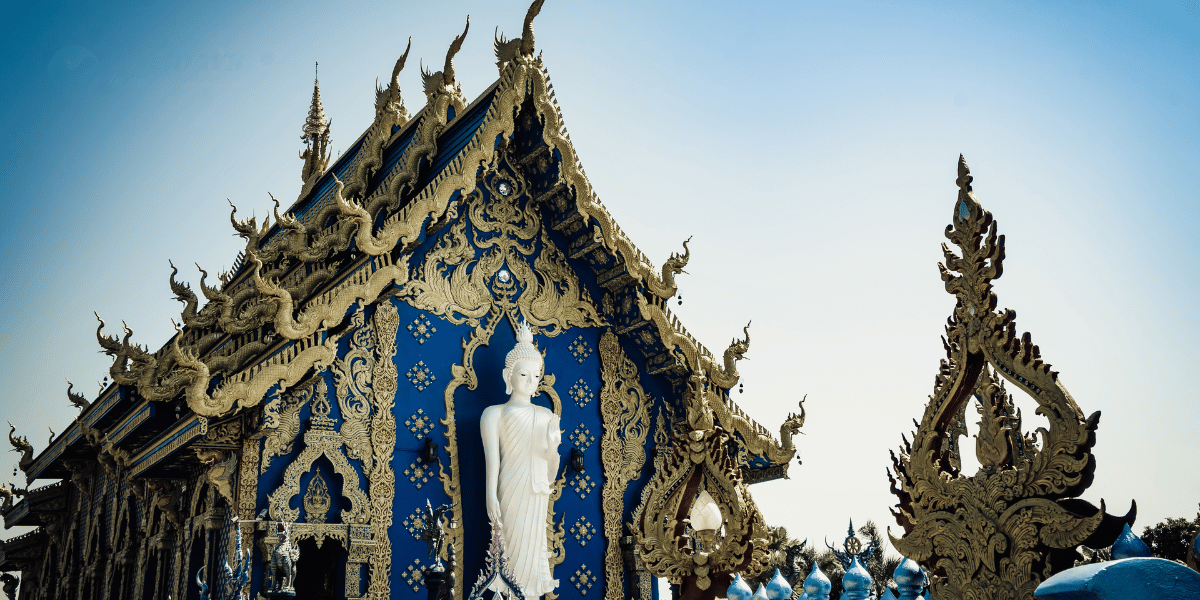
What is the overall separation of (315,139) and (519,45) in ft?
31.2

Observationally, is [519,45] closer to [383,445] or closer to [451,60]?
[451,60]

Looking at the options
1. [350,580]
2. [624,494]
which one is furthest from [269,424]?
[624,494]

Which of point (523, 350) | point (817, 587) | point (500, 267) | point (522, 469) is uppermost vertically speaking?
point (500, 267)

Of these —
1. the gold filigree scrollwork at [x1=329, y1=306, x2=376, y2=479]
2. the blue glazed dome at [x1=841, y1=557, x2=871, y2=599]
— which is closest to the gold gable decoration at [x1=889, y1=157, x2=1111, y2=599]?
the blue glazed dome at [x1=841, y1=557, x2=871, y2=599]

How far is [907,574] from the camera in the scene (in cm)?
450

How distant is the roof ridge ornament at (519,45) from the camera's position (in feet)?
31.3

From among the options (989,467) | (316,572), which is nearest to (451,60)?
(316,572)

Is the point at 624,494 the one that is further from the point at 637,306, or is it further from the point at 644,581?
the point at 637,306

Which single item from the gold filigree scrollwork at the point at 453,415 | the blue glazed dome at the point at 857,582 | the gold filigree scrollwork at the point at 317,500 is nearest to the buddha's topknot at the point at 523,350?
the gold filigree scrollwork at the point at 453,415

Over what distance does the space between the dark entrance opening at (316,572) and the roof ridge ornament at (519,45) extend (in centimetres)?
510

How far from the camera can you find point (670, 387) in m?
10.7

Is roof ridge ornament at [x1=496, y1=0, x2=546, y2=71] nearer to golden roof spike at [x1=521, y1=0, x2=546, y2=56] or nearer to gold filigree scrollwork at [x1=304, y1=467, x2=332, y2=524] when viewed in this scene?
golden roof spike at [x1=521, y1=0, x2=546, y2=56]

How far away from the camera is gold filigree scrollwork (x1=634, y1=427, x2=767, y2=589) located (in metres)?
6.16

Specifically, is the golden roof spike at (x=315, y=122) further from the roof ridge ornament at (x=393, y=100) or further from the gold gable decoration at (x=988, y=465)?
the gold gable decoration at (x=988, y=465)
